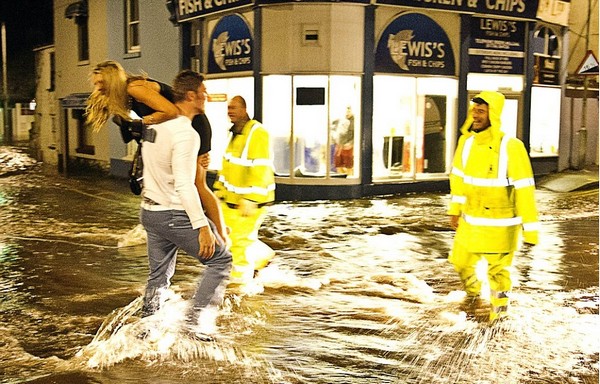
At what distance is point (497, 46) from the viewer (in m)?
17.4

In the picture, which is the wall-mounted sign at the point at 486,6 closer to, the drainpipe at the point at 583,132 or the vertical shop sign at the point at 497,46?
the vertical shop sign at the point at 497,46

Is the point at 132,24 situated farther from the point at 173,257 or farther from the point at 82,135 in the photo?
the point at 173,257

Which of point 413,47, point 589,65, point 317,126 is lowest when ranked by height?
point 317,126

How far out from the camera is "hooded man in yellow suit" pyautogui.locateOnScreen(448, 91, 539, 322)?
605cm

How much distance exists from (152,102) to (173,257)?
44.4 inches

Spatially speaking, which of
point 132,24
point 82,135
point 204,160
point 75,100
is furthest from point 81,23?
point 204,160

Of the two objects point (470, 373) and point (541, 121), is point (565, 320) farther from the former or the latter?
point (541, 121)

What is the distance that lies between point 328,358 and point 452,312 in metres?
1.67

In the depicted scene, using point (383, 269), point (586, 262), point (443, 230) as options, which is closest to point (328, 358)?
point (383, 269)

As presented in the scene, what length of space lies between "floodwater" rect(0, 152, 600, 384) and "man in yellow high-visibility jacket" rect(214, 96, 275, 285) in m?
0.37

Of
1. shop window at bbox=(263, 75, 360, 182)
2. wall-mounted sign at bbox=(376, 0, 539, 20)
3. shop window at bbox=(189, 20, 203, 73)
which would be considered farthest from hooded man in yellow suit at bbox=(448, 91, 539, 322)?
shop window at bbox=(189, 20, 203, 73)

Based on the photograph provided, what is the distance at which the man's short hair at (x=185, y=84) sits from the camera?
209 inches

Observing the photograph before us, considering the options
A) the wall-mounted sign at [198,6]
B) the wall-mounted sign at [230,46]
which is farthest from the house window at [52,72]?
the wall-mounted sign at [230,46]

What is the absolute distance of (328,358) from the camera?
542 cm
